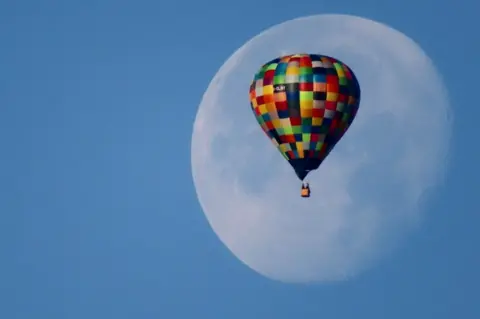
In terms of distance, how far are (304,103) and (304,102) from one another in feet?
0.25

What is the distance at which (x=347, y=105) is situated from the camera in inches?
4094

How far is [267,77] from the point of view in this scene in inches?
4080

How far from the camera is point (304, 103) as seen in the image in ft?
339

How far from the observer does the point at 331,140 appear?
105 meters

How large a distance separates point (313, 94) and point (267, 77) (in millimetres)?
2112

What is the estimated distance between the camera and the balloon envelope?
339ft

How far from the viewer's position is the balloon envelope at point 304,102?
10325 cm

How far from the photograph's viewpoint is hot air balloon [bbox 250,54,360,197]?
103250mm

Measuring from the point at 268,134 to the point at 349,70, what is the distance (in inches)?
175

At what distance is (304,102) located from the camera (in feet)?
339

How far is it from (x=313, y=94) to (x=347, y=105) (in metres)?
1.69

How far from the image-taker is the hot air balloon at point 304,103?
103 m

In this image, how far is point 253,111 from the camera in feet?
345

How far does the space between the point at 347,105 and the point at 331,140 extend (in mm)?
1751
